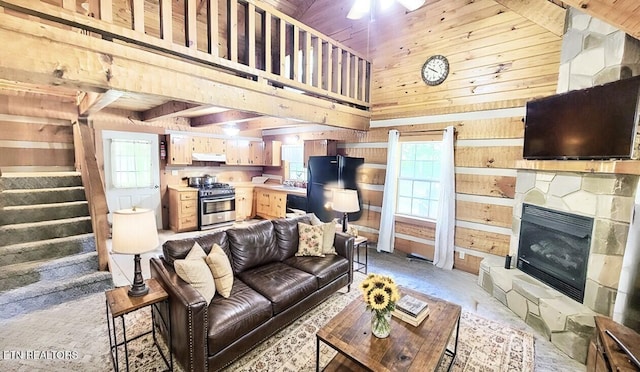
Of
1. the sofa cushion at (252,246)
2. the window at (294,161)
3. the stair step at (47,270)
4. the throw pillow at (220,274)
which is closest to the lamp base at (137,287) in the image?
the throw pillow at (220,274)

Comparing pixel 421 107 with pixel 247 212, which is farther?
pixel 247 212

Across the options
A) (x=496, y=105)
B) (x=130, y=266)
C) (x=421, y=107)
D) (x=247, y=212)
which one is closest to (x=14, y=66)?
(x=130, y=266)

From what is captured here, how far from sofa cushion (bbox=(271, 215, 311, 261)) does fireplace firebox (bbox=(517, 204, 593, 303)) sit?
2.79 m

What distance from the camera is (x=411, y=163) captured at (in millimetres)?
4609

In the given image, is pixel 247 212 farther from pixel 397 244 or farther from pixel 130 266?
pixel 397 244

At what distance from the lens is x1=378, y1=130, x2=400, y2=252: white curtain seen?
4.57 metres

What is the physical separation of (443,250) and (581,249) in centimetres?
169

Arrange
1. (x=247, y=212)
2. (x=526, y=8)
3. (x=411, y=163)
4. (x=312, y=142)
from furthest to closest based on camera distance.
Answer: (x=247, y=212) < (x=312, y=142) < (x=411, y=163) < (x=526, y=8)

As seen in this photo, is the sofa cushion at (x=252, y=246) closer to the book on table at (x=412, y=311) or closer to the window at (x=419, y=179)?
the book on table at (x=412, y=311)

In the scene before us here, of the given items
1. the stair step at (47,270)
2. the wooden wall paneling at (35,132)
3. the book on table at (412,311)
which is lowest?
the stair step at (47,270)

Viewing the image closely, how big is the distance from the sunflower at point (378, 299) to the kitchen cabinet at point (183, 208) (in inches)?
193

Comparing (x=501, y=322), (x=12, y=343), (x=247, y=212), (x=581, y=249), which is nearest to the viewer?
(x=12, y=343)

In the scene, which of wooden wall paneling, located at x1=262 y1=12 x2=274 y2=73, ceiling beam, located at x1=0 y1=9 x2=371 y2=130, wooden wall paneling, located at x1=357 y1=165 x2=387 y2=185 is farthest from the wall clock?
wooden wall paneling, located at x1=262 y1=12 x2=274 y2=73

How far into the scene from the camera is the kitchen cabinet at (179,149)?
5.71 m
